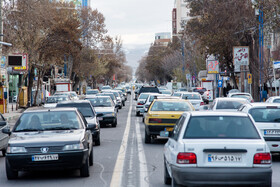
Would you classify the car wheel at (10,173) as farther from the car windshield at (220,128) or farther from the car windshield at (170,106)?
the car windshield at (170,106)

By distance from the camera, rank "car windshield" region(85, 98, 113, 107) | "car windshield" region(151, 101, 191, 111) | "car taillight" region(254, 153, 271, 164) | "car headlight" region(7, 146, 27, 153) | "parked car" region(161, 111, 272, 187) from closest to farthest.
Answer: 1. "parked car" region(161, 111, 272, 187)
2. "car taillight" region(254, 153, 271, 164)
3. "car headlight" region(7, 146, 27, 153)
4. "car windshield" region(151, 101, 191, 111)
5. "car windshield" region(85, 98, 113, 107)

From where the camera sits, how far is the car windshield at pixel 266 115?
45.6ft

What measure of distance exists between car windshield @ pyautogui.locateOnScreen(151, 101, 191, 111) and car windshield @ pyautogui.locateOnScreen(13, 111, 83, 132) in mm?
6858

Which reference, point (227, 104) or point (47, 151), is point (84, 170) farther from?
point (227, 104)

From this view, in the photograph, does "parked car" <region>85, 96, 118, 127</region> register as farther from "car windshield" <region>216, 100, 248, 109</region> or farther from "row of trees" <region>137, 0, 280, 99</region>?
"row of trees" <region>137, 0, 280, 99</region>

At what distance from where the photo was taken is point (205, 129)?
27.8ft

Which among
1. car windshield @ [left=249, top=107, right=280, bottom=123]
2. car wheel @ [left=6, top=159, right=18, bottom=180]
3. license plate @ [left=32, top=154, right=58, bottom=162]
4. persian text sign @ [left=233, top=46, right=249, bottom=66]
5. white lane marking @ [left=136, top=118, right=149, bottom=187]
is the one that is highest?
persian text sign @ [left=233, top=46, right=249, bottom=66]

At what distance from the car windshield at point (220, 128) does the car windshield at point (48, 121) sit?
397 cm

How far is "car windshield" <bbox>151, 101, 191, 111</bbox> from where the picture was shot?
18636 mm

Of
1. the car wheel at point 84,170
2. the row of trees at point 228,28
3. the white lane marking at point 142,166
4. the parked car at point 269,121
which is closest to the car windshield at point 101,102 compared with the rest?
the white lane marking at point 142,166

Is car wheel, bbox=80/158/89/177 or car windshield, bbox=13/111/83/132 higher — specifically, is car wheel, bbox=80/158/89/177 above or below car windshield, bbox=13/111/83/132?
below

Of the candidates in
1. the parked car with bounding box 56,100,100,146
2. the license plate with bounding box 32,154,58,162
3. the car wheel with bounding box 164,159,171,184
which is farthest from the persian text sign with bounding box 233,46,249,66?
the license plate with bounding box 32,154,58,162

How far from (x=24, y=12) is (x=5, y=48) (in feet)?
20.5

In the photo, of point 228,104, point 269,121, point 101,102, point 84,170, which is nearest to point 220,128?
point 84,170
